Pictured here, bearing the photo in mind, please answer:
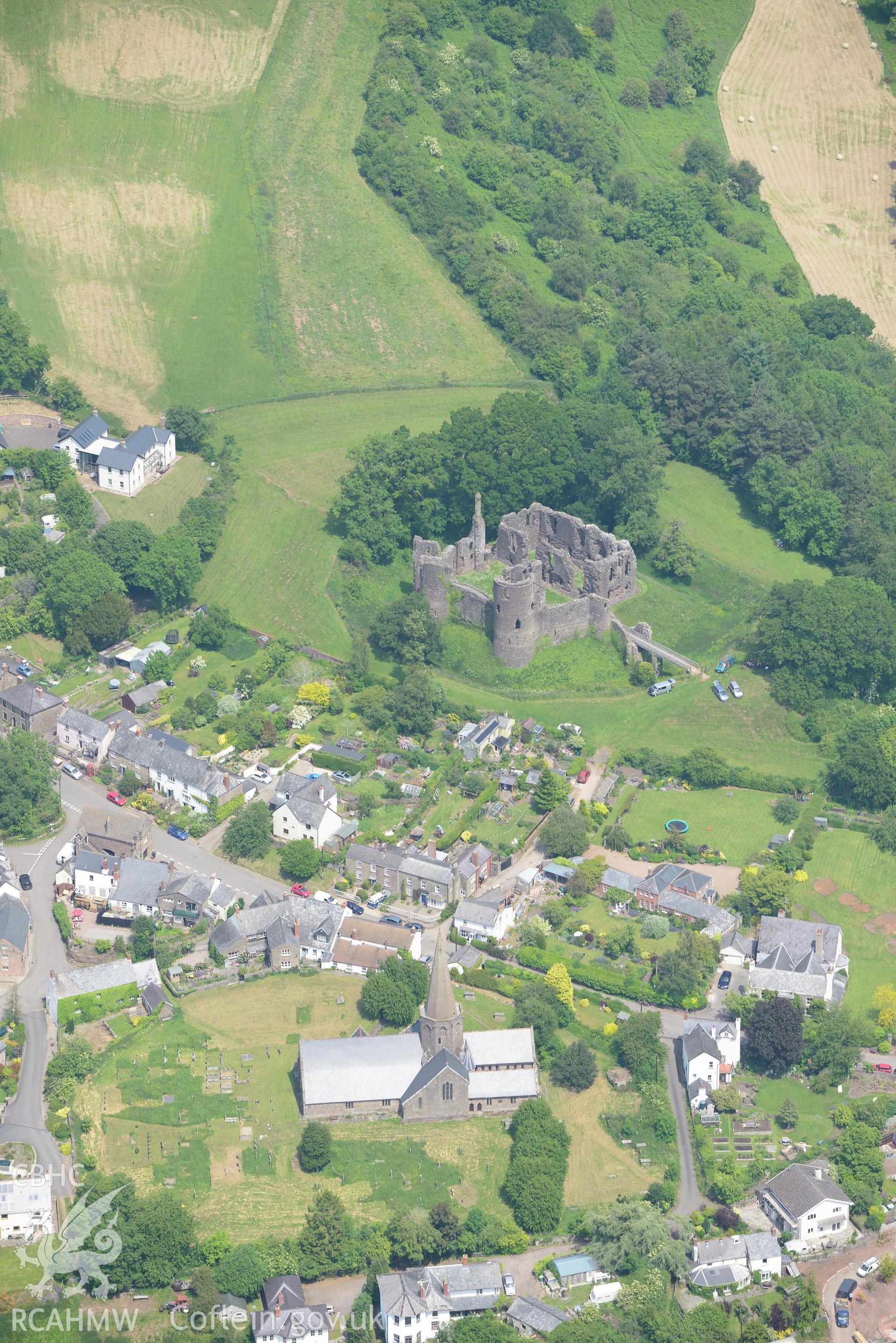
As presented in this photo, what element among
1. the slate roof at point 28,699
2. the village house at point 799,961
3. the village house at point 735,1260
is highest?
the village house at point 799,961

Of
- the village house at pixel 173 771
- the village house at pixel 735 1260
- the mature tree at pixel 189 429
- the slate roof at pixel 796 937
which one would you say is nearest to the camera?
the village house at pixel 735 1260

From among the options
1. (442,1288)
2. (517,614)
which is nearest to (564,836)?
(517,614)

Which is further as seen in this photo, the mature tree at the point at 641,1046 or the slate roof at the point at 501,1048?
the mature tree at the point at 641,1046

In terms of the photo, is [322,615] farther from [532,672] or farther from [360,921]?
[360,921]

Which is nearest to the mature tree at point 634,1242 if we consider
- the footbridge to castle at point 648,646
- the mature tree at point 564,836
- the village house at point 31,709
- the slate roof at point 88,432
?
the mature tree at point 564,836

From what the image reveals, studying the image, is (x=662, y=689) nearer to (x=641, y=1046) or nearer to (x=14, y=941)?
(x=641, y=1046)

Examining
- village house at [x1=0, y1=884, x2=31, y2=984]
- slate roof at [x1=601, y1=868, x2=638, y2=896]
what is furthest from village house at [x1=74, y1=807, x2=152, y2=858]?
slate roof at [x1=601, y1=868, x2=638, y2=896]

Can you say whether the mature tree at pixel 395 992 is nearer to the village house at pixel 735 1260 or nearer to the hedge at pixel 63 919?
the hedge at pixel 63 919
